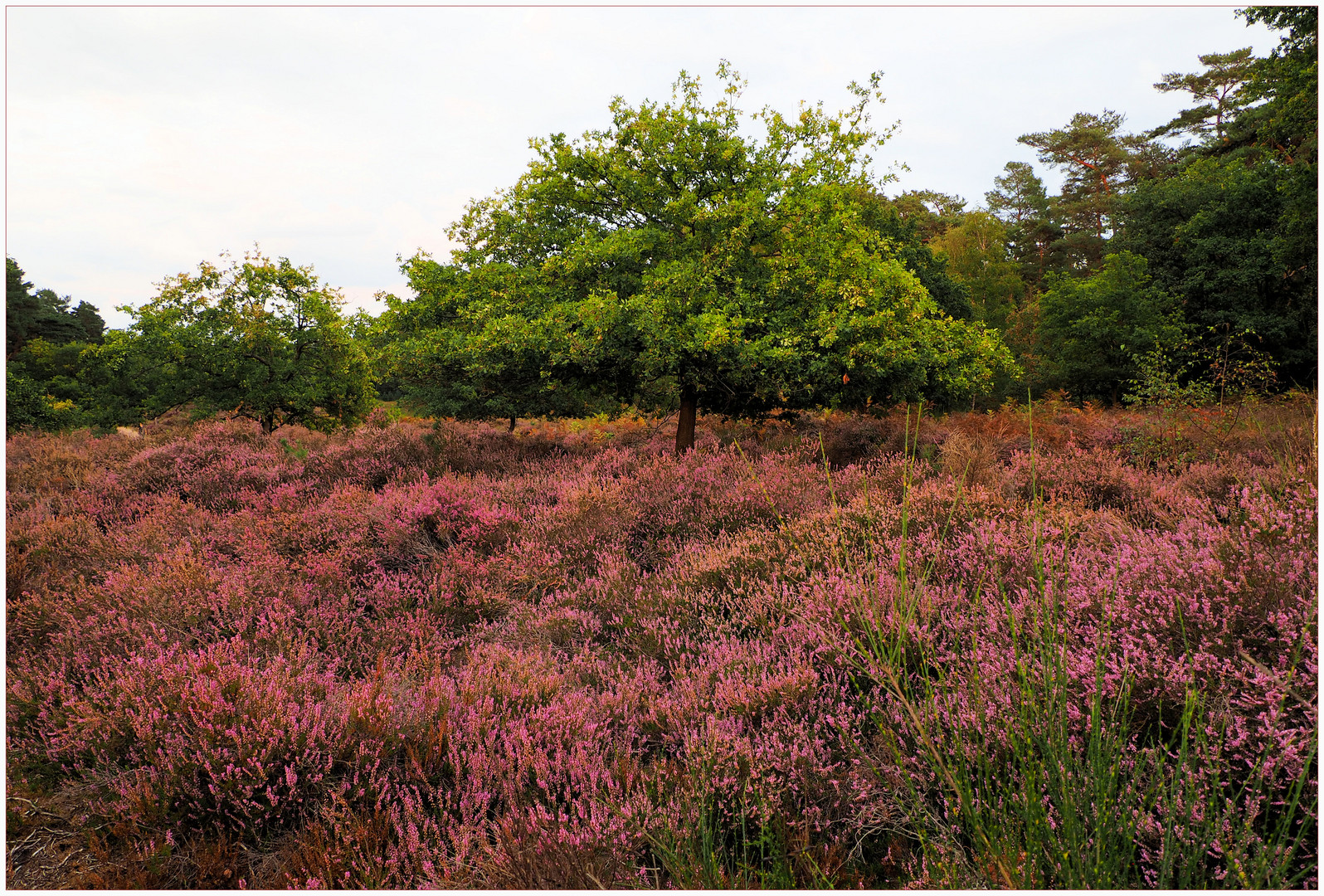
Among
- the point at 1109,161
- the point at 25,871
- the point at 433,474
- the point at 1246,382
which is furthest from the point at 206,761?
the point at 1109,161

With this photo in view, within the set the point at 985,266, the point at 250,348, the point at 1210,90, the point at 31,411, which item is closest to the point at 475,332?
the point at 250,348

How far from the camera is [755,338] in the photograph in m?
7.57

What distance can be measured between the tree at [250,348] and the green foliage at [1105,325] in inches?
922

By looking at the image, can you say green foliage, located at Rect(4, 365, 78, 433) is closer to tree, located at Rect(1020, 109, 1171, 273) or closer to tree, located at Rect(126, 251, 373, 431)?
tree, located at Rect(126, 251, 373, 431)

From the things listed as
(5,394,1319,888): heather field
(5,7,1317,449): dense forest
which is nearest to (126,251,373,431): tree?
(5,7,1317,449): dense forest

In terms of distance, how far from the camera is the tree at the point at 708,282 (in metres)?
7.25

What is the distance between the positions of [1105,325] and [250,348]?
25445mm

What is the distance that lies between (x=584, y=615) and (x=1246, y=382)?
771cm

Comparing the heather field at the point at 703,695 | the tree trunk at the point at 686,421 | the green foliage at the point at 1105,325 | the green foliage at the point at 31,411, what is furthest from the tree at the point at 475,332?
the green foliage at the point at 1105,325

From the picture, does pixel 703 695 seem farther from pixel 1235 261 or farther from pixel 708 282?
pixel 1235 261

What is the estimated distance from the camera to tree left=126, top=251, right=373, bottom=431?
1064cm

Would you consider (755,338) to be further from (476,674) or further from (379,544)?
(476,674)

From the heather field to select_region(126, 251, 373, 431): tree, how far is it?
639 cm

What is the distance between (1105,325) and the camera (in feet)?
66.5
